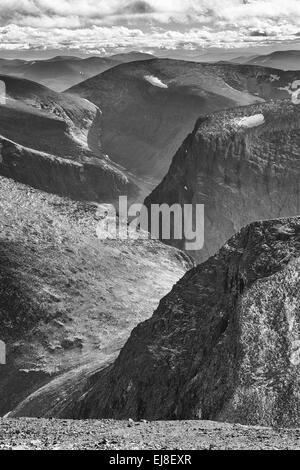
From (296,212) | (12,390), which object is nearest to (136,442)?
(12,390)

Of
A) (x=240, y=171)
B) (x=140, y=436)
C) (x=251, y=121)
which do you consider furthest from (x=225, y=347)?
(x=251, y=121)

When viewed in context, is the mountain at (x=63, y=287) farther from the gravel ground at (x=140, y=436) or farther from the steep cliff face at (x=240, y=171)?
the gravel ground at (x=140, y=436)

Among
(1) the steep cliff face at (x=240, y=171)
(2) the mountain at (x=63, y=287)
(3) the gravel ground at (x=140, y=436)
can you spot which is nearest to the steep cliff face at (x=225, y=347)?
(3) the gravel ground at (x=140, y=436)

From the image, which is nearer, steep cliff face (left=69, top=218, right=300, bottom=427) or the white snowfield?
steep cliff face (left=69, top=218, right=300, bottom=427)

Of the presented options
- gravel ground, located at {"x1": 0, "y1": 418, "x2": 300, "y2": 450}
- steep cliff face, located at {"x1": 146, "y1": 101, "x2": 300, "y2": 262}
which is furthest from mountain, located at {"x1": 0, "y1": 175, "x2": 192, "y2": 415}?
gravel ground, located at {"x1": 0, "y1": 418, "x2": 300, "y2": 450}

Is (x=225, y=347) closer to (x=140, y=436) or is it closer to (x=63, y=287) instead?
(x=140, y=436)

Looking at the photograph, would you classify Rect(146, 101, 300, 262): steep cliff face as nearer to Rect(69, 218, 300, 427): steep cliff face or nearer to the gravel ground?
Rect(69, 218, 300, 427): steep cliff face
